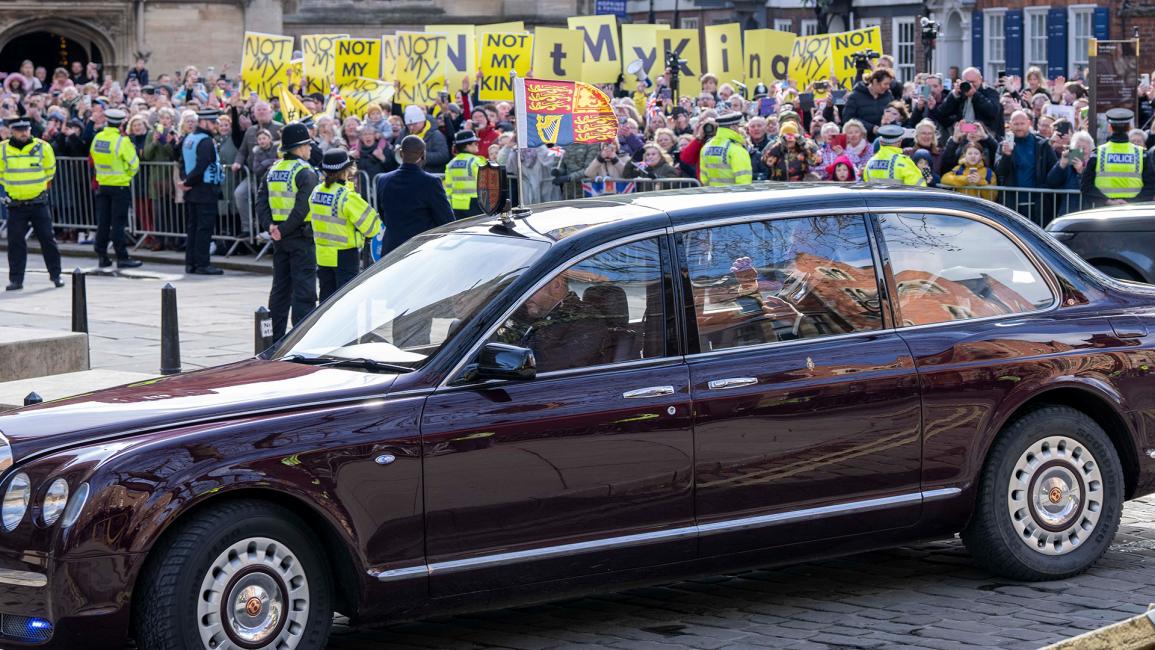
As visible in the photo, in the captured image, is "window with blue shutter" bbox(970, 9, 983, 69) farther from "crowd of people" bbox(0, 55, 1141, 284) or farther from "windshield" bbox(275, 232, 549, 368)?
"windshield" bbox(275, 232, 549, 368)

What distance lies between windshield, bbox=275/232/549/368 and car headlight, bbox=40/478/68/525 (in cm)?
129

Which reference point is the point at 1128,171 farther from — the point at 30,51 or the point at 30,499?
the point at 30,51

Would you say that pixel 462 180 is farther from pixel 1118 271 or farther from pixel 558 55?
pixel 558 55

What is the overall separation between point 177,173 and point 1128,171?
12254 millimetres

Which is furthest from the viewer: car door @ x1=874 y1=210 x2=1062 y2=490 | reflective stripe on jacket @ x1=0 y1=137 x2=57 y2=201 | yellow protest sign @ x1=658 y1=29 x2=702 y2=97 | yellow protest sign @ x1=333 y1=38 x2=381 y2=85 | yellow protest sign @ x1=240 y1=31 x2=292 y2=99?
yellow protest sign @ x1=658 y1=29 x2=702 y2=97

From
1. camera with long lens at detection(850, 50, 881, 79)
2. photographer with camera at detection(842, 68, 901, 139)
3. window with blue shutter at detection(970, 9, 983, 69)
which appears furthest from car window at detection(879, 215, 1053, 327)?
window with blue shutter at detection(970, 9, 983, 69)

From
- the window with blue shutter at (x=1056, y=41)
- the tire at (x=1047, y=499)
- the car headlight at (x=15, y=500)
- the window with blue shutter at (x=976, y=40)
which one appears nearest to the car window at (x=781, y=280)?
the tire at (x=1047, y=499)

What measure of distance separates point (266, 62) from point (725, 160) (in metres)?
12.3

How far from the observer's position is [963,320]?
740 cm

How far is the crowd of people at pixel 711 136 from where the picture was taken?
57.4ft

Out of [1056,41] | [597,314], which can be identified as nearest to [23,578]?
[597,314]

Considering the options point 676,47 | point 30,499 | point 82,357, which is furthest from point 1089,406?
point 676,47

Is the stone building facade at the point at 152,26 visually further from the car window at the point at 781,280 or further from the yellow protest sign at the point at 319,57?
the car window at the point at 781,280

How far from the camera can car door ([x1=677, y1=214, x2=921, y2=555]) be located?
6.79 metres
